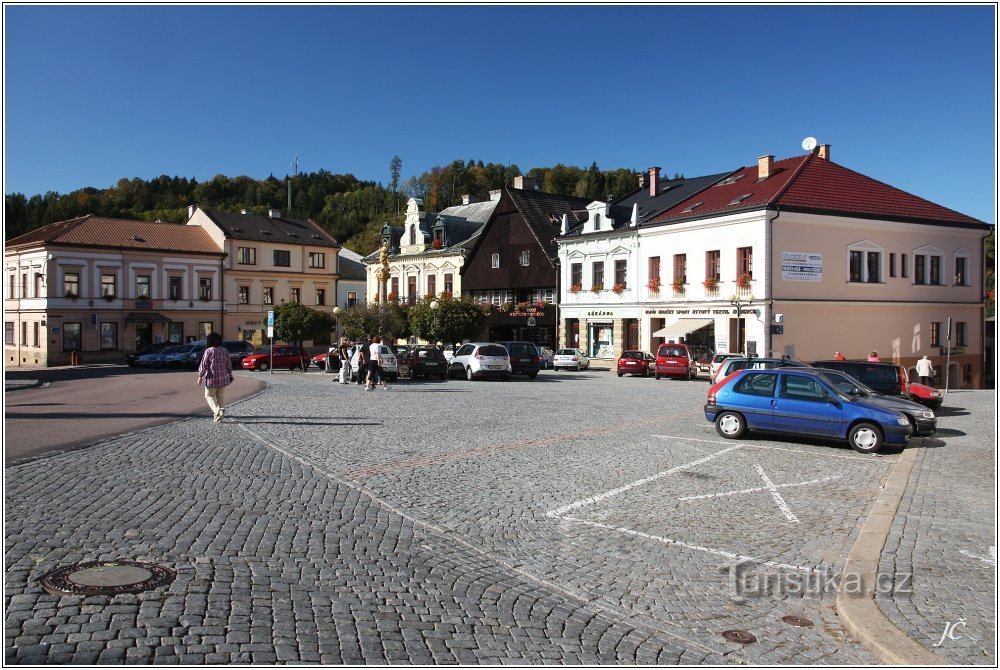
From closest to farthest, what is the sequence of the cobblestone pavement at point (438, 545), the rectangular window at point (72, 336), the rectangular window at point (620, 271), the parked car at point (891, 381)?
1. the cobblestone pavement at point (438, 545)
2. the parked car at point (891, 381)
3. the rectangular window at point (620, 271)
4. the rectangular window at point (72, 336)

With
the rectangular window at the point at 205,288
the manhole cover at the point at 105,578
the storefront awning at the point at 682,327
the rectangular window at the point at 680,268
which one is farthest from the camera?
the rectangular window at the point at 205,288

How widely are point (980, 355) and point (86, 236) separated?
54815mm

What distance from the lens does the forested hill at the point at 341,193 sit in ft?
294

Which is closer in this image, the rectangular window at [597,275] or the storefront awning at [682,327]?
the storefront awning at [682,327]

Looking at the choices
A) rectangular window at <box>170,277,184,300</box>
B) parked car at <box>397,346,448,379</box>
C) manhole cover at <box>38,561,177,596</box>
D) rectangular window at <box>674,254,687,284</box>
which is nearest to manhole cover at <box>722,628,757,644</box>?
manhole cover at <box>38,561,177,596</box>

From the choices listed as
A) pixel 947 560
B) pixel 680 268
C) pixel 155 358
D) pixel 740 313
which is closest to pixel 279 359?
pixel 155 358

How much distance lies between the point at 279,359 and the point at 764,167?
26.8m

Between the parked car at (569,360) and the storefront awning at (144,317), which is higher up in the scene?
the storefront awning at (144,317)

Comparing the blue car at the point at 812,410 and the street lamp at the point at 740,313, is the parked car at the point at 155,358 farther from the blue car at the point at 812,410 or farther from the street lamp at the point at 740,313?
the blue car at the point at 812,410

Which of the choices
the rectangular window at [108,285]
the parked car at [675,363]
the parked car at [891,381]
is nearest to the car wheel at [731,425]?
the parked car at [891,381]

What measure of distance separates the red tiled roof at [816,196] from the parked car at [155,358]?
27.2 m

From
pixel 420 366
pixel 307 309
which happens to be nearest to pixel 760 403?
pixel 420 366

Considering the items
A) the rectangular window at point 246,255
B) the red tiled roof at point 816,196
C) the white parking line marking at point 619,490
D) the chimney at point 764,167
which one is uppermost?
the chimney at point 764,167

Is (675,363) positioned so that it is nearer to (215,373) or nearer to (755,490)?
(215,373)
